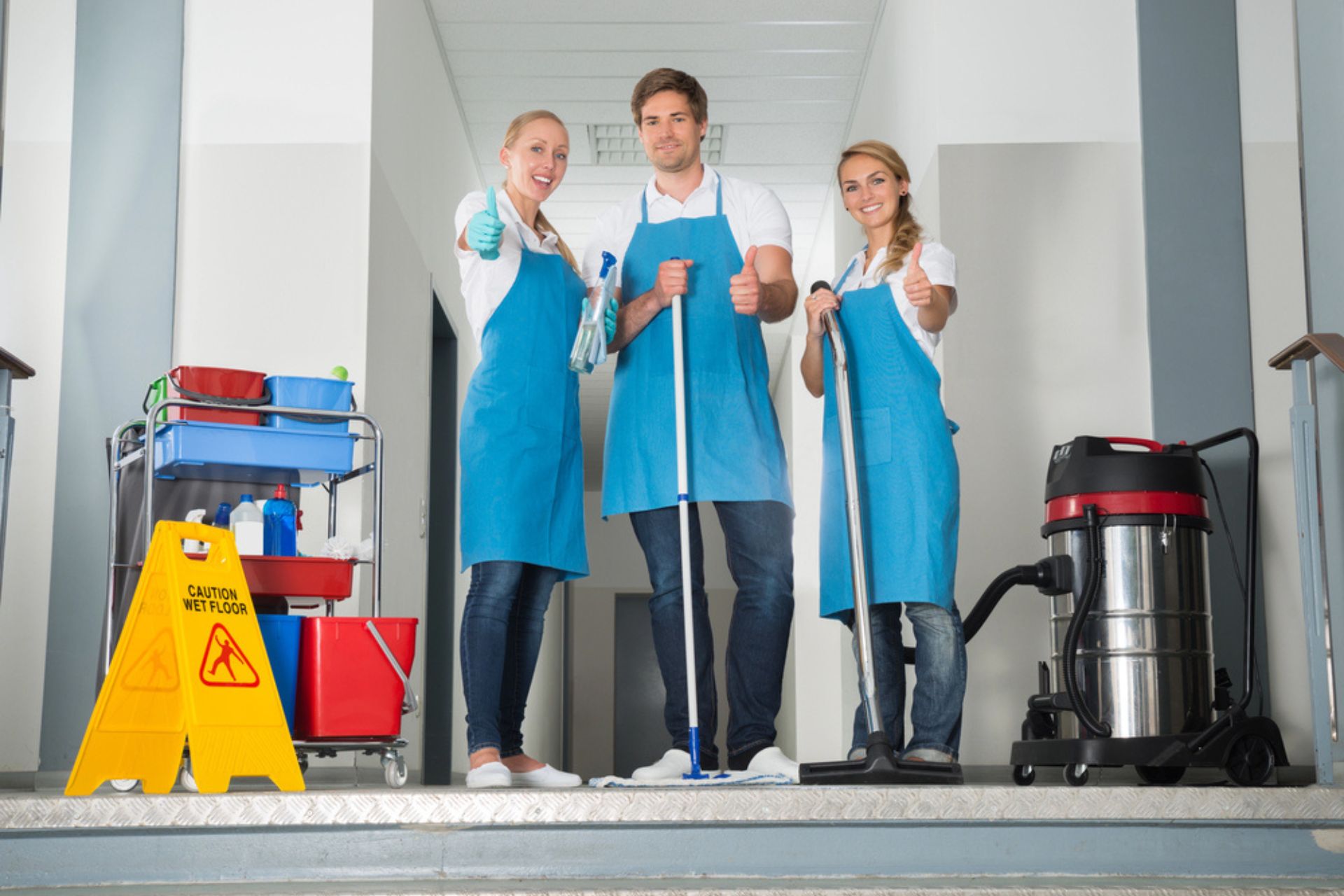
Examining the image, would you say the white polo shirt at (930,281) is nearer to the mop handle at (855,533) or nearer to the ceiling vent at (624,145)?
the mop handle at (855,533)

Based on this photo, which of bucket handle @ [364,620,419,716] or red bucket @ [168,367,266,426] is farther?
red bucket @ [168,367,266,426]

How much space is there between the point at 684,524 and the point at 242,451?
93 centimetres

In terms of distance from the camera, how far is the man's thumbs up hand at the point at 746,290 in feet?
8.63

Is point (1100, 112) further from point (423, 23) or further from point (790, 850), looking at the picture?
point (790, 850)

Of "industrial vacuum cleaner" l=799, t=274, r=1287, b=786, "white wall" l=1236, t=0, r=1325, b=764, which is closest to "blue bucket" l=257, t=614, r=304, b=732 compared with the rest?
"industrial vacuum cleaner" l=799, t=274, r=1287, b=786

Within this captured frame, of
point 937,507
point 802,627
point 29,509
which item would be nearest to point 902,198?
point 937,507

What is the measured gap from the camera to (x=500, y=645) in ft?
8.59

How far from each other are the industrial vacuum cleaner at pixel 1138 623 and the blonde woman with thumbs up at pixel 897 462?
0.26m

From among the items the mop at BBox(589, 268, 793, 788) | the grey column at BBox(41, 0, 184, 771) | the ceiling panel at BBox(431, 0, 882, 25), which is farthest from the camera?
the ceiling panel at BBox(431, 0, 882, 25)

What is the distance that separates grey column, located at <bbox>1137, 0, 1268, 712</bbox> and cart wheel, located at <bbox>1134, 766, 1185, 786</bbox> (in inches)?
27.1

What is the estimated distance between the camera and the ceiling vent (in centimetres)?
609

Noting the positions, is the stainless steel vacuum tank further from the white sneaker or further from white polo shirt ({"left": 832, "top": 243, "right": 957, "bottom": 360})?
the white sneaker

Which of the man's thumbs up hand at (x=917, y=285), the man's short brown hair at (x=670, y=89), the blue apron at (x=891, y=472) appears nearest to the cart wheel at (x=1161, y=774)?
the blue apron at (x=891, y=472)

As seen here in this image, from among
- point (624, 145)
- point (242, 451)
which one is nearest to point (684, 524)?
point (242, 451)
